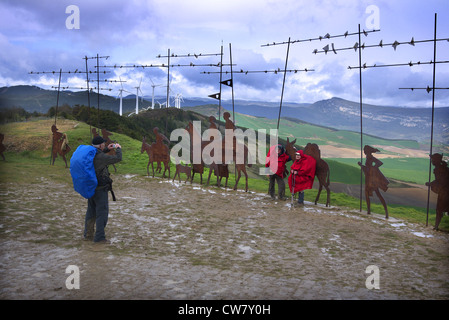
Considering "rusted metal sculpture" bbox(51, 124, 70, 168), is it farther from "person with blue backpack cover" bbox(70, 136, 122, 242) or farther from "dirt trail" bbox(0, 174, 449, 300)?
"person with blue backpack cover" bbox(70, 136, 122, 242)

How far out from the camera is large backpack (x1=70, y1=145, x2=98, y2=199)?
762 centimetres

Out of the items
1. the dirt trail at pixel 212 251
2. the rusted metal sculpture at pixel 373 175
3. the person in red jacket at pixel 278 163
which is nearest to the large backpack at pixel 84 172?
the dirt trail at pixel 212 251

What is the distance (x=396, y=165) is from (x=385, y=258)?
54.3 feet

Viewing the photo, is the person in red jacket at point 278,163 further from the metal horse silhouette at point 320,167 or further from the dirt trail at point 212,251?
the dirt trail at point 212,251

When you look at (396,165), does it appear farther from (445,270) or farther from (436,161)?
(445,270)

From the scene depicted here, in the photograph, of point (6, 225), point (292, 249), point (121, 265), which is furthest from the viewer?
point (6, 225)

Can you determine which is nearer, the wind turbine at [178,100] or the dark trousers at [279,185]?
the dark trousers at [279,185]

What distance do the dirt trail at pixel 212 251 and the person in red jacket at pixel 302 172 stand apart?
2.33 ft

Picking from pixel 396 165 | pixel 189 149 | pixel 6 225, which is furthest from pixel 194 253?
pixel 396 165

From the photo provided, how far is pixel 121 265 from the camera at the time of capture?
6637 millimetres

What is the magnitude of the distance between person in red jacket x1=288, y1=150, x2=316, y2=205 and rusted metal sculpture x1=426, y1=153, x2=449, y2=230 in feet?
11.8

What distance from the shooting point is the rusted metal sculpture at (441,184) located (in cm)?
988

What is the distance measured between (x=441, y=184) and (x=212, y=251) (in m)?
6.00

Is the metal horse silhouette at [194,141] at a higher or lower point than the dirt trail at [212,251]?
higher
